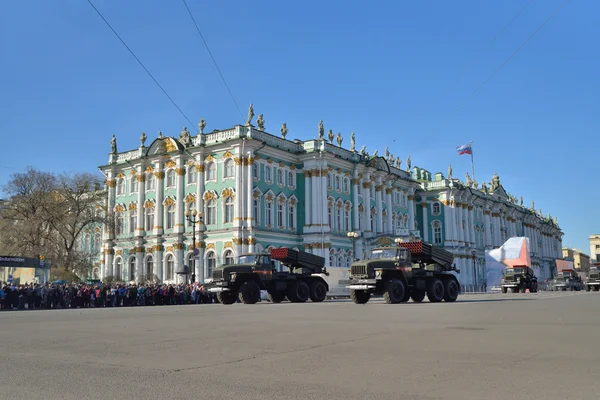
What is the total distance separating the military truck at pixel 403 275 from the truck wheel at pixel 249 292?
17.8 feet

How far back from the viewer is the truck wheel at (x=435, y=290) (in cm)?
2806

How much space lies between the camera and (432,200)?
81.0 meters

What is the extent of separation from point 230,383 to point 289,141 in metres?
50.4

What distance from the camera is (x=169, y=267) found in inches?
2191

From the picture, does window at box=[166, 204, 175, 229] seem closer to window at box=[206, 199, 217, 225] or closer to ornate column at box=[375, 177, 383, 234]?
window at box=[206, 199, 217, 225]

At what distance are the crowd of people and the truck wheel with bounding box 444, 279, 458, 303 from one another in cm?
1694

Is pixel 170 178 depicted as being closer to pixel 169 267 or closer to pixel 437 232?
pixel 169 267

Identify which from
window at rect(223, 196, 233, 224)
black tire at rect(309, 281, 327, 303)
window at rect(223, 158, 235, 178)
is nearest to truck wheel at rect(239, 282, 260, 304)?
black tire at rect(309, 281, 327, 303)

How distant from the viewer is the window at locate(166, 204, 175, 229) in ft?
185

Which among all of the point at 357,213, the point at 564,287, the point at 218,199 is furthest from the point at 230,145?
the point at 564,287

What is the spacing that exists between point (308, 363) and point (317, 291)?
997 inches

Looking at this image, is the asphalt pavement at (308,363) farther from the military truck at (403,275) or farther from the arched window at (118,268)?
the arched window at (118,268)

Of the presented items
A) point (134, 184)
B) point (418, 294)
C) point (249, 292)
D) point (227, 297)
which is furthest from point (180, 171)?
point (418, 294)

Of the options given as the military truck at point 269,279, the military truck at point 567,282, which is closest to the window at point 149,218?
the military truck at point 269,279
